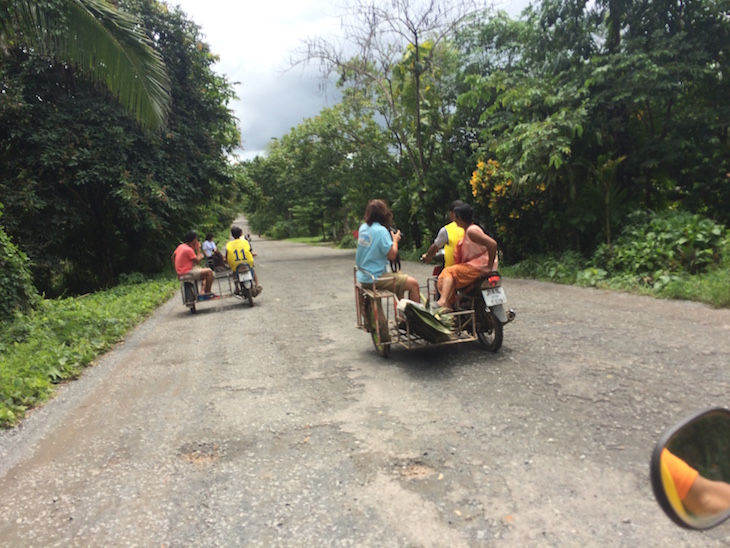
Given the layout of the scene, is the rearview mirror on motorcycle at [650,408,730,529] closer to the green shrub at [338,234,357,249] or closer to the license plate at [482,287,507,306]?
the license plate at [482,287,507,306]

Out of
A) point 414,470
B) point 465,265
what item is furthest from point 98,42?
point 414,470

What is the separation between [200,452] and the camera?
374 centimetres

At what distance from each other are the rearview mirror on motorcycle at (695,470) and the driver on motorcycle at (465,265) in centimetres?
425

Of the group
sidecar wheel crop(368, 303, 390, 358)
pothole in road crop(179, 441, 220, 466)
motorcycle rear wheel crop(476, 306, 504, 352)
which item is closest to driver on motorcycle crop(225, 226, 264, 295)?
sidecar wheel crop(368, 303, 390, 358)

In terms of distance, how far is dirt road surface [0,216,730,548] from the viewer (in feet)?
8.98

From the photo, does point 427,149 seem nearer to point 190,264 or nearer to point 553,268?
point 553,268

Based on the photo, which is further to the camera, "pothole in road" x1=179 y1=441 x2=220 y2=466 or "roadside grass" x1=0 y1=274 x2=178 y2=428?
"roadside grass" x1=0 y1=274 x2=178 y2=428

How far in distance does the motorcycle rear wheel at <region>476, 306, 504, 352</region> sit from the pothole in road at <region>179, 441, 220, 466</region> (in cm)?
318

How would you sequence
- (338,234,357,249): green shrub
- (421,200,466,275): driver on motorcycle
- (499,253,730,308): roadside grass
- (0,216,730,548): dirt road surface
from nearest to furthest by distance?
1. (0,216,730,548): dirt road surface
2. (421,200,466,275): driver on motorcycle
3. (499,253,730,308): roadside grass
4. (338,234,357,249): green shrub

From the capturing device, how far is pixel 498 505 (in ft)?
9.28

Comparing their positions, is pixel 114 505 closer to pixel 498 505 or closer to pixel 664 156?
pixel 498 505

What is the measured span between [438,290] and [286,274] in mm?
11301

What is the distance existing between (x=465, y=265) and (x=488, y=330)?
0.79 m

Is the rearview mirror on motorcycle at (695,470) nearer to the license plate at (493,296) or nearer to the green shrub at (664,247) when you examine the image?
the license plate at (493,296)
